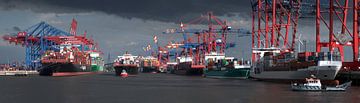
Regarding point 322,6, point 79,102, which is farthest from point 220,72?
Result: point 79,102

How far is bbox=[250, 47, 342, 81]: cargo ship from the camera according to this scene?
87.9m

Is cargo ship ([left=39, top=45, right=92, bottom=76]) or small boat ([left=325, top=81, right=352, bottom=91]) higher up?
cargo ship ([left=39, top=45, right=92, bottom=76])

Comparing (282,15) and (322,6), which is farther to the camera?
(282,15)

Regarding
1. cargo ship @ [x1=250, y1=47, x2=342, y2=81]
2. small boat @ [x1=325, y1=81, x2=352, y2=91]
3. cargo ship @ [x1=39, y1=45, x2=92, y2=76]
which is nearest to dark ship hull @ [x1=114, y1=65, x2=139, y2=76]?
cargo ship @ [x1=39, y1=45, x2=92, y2=76]

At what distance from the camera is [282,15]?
127125 millimetres

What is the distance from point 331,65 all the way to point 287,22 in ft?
122

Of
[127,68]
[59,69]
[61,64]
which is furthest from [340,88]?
[127,68]

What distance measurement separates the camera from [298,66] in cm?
9575

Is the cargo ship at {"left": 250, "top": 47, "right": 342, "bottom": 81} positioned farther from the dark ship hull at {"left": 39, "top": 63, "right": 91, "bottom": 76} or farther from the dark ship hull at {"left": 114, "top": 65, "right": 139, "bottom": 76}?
the dark ship hull at {"left": 114, "top": 65, "right": 139, "bottom": 76}

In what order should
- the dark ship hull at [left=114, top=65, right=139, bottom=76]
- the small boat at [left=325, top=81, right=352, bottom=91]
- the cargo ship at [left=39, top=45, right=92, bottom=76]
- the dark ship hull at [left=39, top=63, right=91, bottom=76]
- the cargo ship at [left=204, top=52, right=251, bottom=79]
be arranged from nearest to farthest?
the small boat at [left=325, top=81, right=352, bottom=91]
the cargo ship at [left=204, top=52, right=251, bottom=79]
the dark ship hull at [left=39, top=63, right=91, bottom=76]
the cargo ship at [left=39, top=45, right=92, bottom=76]
the dark ship hull at [left=114, top=65, right=139, bottom=76]

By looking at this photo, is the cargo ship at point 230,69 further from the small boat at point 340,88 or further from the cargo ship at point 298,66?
the small boat at point 340,88

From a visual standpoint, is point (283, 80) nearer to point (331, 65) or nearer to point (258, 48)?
point (331, 65)

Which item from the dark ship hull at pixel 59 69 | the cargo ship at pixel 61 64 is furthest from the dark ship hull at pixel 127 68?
the dark ship hull at pixel 59 69

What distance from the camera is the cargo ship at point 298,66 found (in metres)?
87.9
